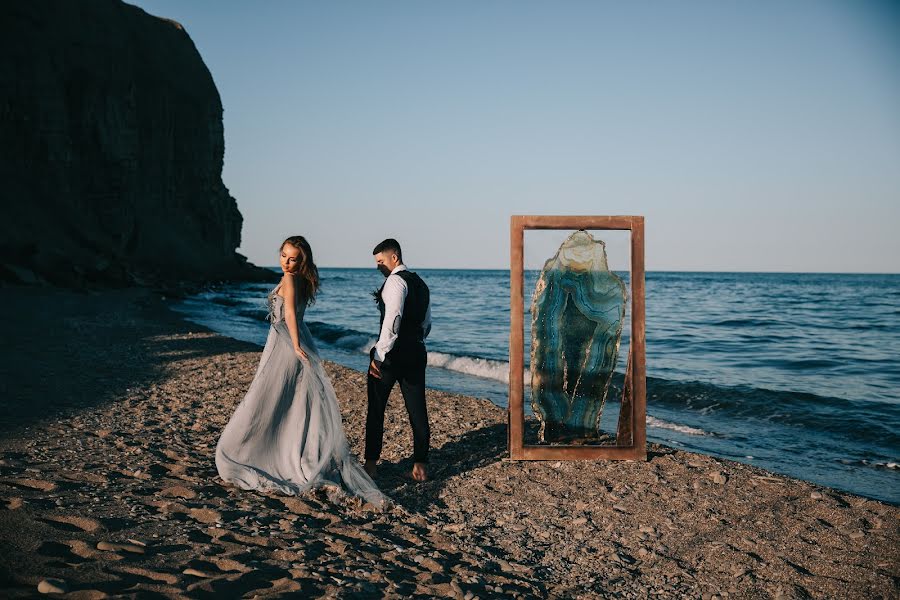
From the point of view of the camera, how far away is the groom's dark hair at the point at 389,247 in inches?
225

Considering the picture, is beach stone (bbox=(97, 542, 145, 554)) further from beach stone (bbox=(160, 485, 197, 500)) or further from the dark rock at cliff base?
the dark rock at cliff base

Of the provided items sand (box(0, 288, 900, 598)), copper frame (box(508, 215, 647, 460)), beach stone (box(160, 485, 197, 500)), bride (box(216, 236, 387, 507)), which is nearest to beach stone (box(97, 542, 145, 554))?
sand (box(0, 288, 900, 598))

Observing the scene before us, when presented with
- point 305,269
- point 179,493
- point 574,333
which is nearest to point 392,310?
point 305,269

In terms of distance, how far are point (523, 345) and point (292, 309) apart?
2.19 meters

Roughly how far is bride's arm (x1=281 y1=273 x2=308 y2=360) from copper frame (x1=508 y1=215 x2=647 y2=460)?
6.56 ft

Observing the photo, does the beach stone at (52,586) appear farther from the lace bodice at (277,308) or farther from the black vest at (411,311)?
the black vest at (411,311)

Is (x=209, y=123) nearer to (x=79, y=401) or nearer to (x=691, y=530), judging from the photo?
(x=79, y=401)

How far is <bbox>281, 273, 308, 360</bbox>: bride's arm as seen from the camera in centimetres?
533

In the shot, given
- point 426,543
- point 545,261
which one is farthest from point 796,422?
point 426,543

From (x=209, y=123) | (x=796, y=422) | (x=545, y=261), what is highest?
(x=209, y=123)

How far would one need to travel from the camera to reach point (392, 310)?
5.55 m

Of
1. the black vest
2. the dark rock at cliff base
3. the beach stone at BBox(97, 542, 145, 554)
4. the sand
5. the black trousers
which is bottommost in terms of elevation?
the sand

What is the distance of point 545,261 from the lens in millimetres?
6359

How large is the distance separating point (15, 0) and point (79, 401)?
4036 cm
